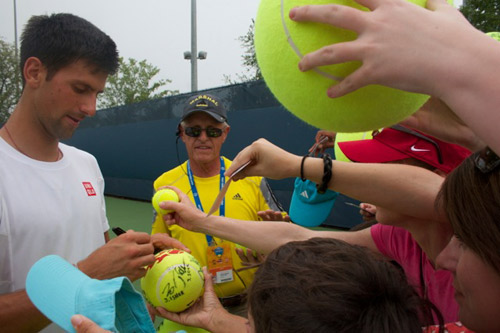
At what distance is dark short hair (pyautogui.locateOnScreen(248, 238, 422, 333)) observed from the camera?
32.2 inches

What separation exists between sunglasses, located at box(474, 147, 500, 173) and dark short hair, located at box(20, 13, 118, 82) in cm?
187

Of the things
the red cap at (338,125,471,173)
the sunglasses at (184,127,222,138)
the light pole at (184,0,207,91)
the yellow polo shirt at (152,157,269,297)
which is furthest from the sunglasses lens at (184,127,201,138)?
the light pole at (184,0,207,91)

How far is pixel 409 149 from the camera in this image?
1.35m

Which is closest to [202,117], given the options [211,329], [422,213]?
[211,329]

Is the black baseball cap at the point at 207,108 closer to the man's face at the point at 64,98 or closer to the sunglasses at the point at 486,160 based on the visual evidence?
the man's face at the point at 64,98

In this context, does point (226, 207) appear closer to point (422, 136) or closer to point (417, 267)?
point (417, 267)

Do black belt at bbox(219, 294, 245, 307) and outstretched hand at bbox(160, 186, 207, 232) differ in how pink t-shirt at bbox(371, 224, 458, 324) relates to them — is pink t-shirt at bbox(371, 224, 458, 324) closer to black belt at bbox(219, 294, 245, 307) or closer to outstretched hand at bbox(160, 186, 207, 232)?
outstretched hand at bbox(160, 186, 207, 232)

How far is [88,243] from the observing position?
79.3 inches

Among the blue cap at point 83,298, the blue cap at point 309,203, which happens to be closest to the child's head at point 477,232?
the blue cap at point 83,298

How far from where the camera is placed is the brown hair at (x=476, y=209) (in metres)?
0.82

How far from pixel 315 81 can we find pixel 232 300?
6.69 ft

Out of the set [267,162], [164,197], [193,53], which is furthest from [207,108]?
[193,53]

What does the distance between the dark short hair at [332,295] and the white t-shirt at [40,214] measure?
1253 millimetres

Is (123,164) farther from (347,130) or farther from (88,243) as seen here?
(347,130)
